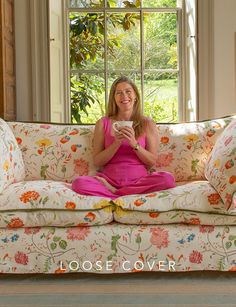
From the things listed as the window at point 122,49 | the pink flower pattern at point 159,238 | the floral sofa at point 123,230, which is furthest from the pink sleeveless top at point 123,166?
the window at point 122,49

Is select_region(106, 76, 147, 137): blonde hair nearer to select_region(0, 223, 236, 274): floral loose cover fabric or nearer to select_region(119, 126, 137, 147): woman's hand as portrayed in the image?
select_region(119, 126, 137, 147): woman's hand

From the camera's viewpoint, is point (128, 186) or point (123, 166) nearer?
point (128, 186)

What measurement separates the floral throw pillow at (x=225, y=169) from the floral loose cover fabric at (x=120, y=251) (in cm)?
18

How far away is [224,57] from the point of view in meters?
3.79

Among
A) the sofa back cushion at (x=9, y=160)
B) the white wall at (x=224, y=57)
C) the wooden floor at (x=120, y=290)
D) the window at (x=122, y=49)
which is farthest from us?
the window at (x=122, y=49)

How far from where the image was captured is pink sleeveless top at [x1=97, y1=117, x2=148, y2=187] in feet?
8.52

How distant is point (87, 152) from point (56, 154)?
19cm

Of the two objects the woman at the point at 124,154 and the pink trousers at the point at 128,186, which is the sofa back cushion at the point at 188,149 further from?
the pink trousers at the point at 128,186

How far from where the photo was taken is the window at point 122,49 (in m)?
4.32

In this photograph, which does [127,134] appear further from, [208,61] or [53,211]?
[208,61]

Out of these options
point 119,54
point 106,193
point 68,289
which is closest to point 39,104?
point 119,54

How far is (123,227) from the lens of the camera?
86.7 inches

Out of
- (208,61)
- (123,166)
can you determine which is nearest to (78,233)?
(123,166)

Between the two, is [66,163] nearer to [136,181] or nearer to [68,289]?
[136,181]
